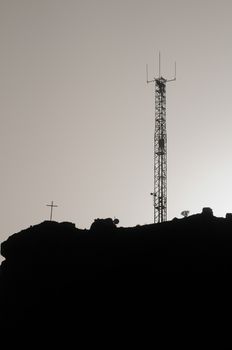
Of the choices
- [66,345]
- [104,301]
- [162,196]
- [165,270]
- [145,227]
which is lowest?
[66,345]

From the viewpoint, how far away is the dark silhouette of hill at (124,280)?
15.9m

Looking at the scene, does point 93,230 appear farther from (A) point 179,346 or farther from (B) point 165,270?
(A) point 179,346

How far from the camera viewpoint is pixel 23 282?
21.0 metres

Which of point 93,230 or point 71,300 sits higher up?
point 93,230

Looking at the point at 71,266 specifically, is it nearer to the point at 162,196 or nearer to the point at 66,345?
the point at 66,345

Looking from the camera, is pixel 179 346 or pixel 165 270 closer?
pixel 179 346

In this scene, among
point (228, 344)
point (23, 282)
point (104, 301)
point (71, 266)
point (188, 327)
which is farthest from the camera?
point (23, 282)

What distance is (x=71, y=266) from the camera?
63.9 feet

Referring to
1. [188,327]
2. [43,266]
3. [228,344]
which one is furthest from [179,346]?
[43,266]

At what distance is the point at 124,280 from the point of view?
17703 millimetres

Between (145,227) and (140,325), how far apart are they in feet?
12.3

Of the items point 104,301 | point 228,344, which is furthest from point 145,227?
point 228,344

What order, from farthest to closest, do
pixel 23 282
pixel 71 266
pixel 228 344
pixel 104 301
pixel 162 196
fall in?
1. pixel 162 196
2. pixel 23 282
3. pixel 71 266
4. pixel 104 301
5. pixel 228 344

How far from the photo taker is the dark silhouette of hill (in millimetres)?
15906
